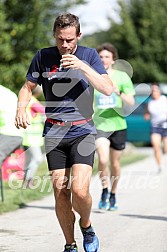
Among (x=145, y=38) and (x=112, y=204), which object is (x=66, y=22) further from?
(x=145, y=38)

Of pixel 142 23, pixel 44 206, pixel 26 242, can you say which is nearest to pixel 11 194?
pixel 44 206

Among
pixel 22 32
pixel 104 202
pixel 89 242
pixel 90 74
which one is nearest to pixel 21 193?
pixel 104 202

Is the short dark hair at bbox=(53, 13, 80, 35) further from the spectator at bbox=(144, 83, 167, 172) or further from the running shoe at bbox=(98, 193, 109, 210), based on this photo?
the spectator at bbox=(144, 83, 167, 172)

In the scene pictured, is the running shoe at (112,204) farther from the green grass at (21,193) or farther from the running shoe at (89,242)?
the running shoe at (89,242)

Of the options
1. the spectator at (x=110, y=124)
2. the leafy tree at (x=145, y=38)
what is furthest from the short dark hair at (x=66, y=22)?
the leafy tree at (x=145, y=38)

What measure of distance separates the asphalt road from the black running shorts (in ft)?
3.24

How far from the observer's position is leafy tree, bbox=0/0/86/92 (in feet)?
48.2

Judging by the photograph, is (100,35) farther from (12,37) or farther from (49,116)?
(49,116)

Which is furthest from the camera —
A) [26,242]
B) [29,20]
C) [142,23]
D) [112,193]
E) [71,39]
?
[142,23]

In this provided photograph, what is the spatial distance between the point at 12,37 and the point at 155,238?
341 inches

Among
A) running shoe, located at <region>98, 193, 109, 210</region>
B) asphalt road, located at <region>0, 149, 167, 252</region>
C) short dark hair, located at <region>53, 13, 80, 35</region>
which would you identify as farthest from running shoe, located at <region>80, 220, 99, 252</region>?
running shoe, located at <region>98, 193, 109, 210</region>

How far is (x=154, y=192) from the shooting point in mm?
11688

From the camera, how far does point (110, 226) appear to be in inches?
316

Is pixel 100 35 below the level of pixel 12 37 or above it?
below
